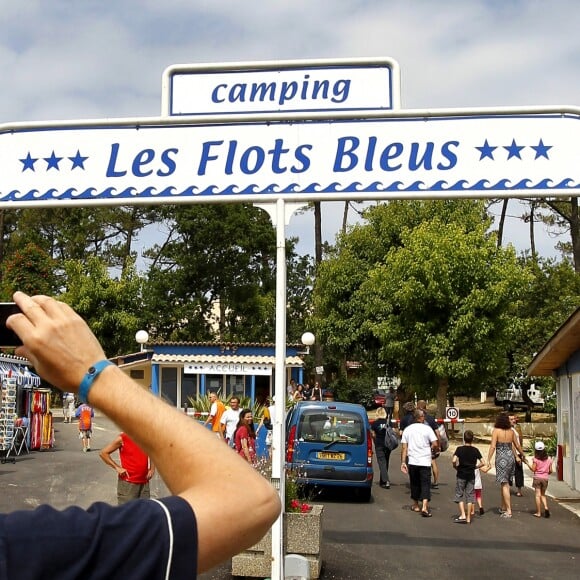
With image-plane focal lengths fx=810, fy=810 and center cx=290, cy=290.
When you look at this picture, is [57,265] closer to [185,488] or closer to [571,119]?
[571,119]

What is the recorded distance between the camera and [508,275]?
29.5 metres

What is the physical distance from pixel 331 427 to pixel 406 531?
11.8 ft

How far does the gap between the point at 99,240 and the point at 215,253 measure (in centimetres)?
844

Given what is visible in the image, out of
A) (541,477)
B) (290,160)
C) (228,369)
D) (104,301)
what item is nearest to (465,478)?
(541,477)

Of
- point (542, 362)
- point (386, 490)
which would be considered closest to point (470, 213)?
point (542, 362)

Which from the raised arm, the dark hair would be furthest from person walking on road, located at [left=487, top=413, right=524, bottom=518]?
the raised arm

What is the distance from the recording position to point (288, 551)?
823 centimetres

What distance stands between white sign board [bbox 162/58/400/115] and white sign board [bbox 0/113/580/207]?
0.56 feet

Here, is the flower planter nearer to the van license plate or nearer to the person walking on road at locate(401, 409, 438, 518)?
the person walking on road at locate(401, 409, 438, 518)

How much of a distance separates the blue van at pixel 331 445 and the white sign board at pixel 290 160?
7.94 metres

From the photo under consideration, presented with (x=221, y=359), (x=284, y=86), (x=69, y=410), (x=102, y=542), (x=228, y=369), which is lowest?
(x=69, y=410)

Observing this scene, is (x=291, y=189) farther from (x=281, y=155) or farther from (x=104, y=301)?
(x=104, y=301)

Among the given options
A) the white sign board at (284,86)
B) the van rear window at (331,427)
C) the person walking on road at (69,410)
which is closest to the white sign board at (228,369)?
the person walking on road at (69,410)

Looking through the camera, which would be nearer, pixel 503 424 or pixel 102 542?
pixel 102 542
